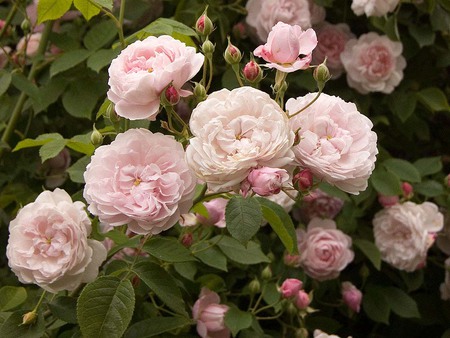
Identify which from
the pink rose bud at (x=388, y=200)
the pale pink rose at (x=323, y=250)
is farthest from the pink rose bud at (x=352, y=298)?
the pink rose bud at (x=388, y=200)

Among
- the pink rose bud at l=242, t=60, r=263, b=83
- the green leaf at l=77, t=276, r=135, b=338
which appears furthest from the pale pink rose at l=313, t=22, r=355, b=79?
the green leaf at l=77, t=276, r=135, b=338

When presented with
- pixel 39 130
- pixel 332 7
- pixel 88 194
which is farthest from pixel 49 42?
pixel 88 194

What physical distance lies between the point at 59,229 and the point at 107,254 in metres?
0.09

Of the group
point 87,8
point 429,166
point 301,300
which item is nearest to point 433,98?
point 429,166

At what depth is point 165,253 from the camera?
39.3 inches

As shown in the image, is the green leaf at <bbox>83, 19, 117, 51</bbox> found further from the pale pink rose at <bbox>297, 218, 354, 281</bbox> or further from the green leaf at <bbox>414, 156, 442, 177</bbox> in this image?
the green leaf at <bbox>414, 156, 442, 177</bbox>

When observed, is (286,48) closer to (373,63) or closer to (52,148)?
(52,148)

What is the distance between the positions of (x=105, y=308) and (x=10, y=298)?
304 millimetres

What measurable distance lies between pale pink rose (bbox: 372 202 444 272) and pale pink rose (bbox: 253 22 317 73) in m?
0.85

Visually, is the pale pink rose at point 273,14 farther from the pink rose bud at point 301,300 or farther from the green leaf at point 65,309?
the green leaf at point 65,309

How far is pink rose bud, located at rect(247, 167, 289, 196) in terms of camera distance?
0.80 m

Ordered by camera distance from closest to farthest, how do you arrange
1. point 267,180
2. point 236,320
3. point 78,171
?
1. point 267,180
2. point 78,171
3. point 236,320

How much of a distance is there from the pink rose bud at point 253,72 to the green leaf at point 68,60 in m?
0.62

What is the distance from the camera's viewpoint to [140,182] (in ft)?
2.90
